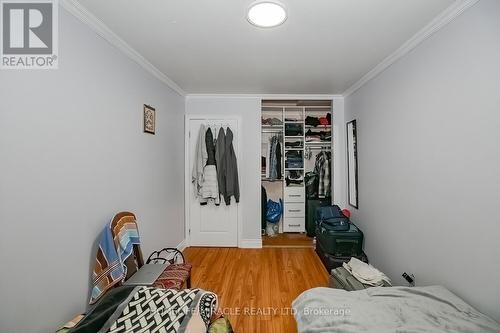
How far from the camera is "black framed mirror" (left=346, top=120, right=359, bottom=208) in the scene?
3.19 meters

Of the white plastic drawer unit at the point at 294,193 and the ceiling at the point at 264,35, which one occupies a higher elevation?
the ceiling at the point at 264,35

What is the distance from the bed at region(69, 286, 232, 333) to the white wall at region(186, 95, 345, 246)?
2325 mm

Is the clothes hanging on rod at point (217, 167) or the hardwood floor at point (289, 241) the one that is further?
the hardwood floor at point (289, 241)

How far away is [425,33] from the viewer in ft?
5.82

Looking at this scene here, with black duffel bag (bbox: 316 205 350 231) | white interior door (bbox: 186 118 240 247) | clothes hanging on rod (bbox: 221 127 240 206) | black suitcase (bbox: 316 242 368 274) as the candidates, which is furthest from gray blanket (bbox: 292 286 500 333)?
white interior door (bbox: 186 118 240 247)

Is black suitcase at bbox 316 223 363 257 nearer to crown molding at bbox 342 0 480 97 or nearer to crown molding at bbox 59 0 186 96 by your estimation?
crown molding at bbox 342 0 480 97

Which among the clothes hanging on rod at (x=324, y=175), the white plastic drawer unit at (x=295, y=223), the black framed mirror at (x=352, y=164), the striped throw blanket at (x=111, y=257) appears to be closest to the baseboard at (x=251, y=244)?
the white plastic drawer unit at (x=295, y=223)

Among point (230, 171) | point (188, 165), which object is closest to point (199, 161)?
point (188, 165)

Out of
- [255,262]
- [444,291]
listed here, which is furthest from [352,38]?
[255,262]

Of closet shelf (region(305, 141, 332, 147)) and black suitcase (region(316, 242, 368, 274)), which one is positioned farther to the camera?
closet shelf (region(305, 141, 332, 147))

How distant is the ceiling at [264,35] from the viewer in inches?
59.6

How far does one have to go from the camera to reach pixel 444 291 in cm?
150

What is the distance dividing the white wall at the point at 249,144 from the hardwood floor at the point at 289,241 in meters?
0.36

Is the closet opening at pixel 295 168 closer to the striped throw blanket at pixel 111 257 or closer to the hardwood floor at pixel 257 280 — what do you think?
the hardwood floor at pixel 257 280
